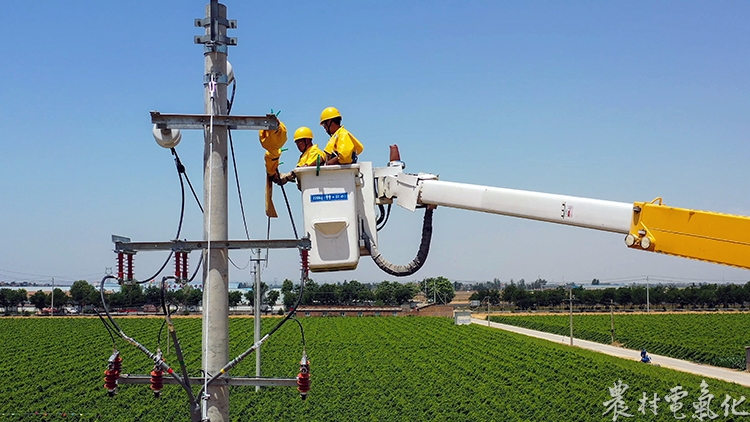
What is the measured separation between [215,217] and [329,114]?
50.4 inches

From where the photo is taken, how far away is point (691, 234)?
5.15 metres

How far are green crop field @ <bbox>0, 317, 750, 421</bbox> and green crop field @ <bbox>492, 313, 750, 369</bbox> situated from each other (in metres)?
8.48

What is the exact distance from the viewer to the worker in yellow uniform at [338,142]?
19.6ft

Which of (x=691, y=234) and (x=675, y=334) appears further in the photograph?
(x=675, y=334)

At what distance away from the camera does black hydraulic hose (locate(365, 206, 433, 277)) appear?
20.6ft

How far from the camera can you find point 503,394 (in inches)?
846

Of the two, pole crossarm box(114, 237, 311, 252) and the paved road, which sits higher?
pole crossarm box(114, 237, 311, 252)

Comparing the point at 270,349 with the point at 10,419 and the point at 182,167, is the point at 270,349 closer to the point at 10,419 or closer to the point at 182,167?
the point at 10,419

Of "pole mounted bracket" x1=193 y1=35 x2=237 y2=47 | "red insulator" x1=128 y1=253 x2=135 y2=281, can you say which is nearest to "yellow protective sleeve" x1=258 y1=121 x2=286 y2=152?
"pole mounted bracket" x1=193 y1=35 x2=237 y2=47

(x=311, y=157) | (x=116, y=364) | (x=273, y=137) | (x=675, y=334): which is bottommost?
(x=675, y=334)

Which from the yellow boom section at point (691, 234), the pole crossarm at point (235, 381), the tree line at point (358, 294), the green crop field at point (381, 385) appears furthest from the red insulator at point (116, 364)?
the tree line at point (358, 294)

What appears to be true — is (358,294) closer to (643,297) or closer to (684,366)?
(643,297)

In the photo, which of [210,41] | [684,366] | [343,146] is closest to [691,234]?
[343,146]

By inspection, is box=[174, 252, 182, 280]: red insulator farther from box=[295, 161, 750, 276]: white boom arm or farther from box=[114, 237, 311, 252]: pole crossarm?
box=[295, 161, 750, 276]: white boom arm
